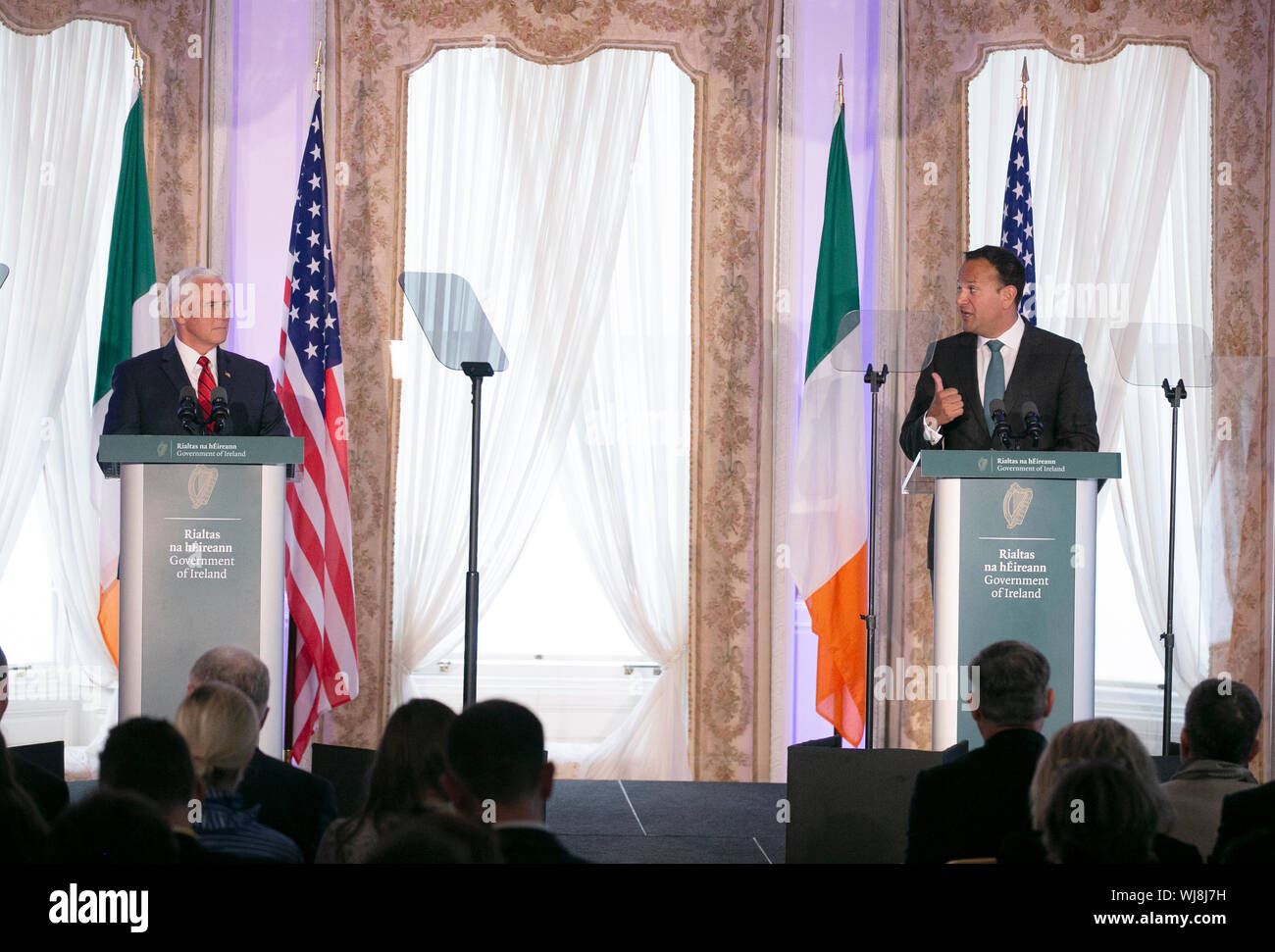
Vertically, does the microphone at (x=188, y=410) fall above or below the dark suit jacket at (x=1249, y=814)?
above

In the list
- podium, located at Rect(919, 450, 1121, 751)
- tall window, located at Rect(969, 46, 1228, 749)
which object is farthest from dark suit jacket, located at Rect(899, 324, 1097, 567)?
tall window, located at Rect(969, 46, 1228, 749)

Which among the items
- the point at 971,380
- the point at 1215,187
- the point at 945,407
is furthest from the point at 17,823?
the point at 1215,187

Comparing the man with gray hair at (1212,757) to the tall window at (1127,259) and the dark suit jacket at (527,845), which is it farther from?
the tall window at (1127,259)

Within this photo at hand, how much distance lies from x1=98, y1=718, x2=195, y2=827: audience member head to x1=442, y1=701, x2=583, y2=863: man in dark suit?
1.85ft

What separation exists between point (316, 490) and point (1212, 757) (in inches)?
Result: 139

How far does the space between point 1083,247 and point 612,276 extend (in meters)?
2.29

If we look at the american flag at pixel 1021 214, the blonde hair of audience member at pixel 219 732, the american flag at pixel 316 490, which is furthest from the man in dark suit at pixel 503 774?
the american flag at pixel 1021 214

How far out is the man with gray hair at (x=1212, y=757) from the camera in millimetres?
3162

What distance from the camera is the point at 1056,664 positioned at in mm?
3734

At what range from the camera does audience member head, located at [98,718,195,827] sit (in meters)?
2.77

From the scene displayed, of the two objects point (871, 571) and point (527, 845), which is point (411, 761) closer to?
point (527, 845)

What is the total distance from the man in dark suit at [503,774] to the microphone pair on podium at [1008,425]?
5.84ft

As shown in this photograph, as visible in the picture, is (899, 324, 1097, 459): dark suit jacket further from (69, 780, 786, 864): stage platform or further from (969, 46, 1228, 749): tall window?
(969, 46, 1228, 749): tall window
